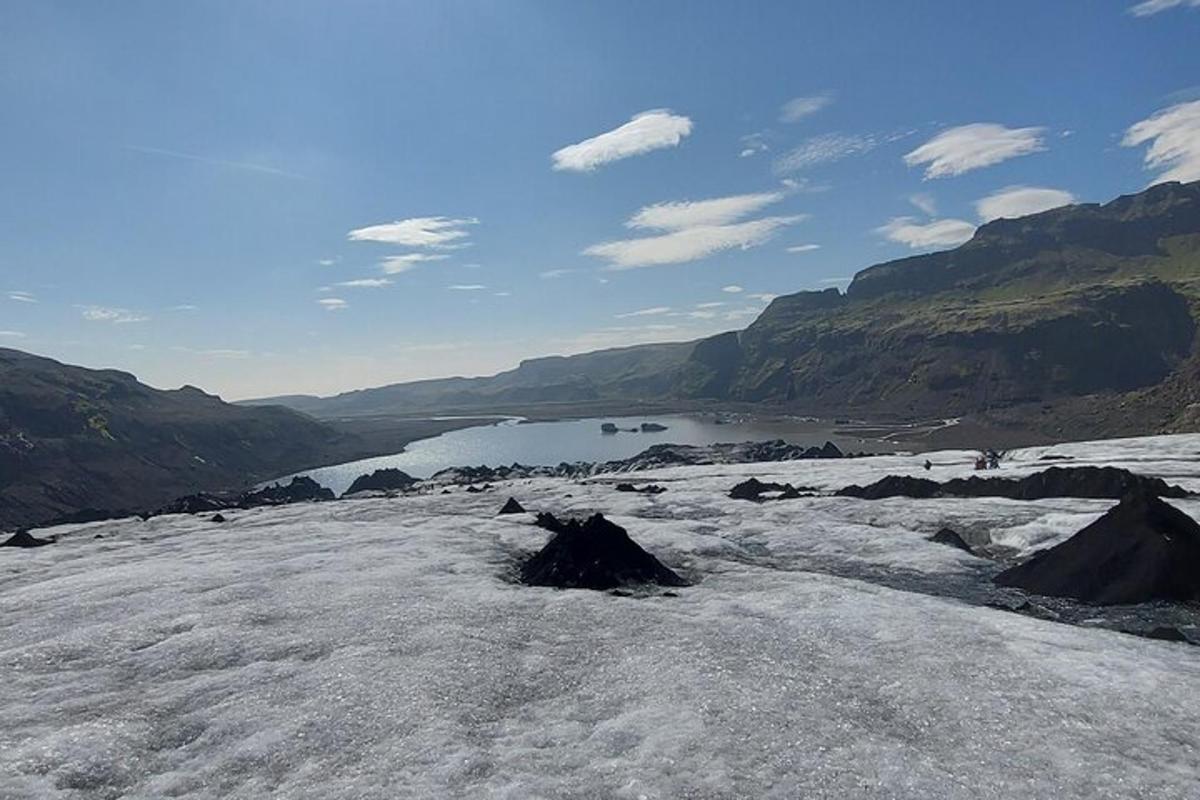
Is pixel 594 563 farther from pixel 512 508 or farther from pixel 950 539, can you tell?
pixel 512 508

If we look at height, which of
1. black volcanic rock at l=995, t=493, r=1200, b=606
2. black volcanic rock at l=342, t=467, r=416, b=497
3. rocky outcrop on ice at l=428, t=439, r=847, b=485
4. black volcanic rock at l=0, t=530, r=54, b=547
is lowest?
rocky outcrop on ice at l=428, t=439, r=847, b=485

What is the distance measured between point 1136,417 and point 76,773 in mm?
187272

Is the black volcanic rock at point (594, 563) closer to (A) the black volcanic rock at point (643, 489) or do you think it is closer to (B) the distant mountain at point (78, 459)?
(A) the black volcanic rock at point (643, 489)

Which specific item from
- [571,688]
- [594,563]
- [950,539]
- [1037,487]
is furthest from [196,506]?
[1037,487]

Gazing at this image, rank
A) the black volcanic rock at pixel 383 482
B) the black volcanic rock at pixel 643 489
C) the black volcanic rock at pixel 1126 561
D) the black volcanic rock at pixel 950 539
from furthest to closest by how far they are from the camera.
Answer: the black volcanic rock at pixel 383 482, the black volcanic rock at pixel 643 489, the black volcanic rock at pixel 950 539, the black volcanic rock at pixel 1126 561

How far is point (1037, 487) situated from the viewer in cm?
5909

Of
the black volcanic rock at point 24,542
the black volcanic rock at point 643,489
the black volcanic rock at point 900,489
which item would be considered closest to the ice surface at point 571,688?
the black volcanic rock at point 900,489

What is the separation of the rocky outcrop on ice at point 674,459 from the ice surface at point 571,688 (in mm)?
83066

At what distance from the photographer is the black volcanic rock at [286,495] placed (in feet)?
332

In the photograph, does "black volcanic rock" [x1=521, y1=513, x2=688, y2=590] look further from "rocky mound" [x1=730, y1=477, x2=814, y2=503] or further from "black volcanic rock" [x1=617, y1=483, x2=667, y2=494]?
"black volcanic rock" [x1=617, y1=483, x2=667, y2=494]

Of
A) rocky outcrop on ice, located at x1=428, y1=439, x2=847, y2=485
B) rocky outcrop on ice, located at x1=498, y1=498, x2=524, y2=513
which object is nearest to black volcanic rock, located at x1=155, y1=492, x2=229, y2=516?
rocky outcrop on ice, located at x1=428, y1=439, x2=847, y2=485

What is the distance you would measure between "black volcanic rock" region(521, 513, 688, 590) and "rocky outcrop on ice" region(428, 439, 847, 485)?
80.5 meters

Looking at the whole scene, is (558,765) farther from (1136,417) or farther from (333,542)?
(1136,417)

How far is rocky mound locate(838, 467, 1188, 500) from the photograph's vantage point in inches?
2145
